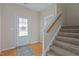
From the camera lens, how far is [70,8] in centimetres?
111

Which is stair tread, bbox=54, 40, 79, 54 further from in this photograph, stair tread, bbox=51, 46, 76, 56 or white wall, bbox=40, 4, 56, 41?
white wall, bbox=40, 4, 56, 41

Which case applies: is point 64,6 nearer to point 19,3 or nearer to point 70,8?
point 70,8

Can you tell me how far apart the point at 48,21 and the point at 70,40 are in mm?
333

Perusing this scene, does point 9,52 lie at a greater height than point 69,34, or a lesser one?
lesser

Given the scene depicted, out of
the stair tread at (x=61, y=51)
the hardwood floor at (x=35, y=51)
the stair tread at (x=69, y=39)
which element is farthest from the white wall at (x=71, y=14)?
the hardwood floor at (x=35, y=51)

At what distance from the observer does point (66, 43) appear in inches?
45.0

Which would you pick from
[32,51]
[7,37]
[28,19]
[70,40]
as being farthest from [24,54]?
[70,40]

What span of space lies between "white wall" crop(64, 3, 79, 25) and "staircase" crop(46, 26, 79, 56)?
58 mm

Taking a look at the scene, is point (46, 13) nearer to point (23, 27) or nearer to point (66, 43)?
point (23, 27)

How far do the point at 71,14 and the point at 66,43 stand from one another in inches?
13.2

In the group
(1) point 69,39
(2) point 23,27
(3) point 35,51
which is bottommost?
(3) point 35,51

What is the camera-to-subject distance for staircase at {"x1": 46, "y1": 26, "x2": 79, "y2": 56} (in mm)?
1110

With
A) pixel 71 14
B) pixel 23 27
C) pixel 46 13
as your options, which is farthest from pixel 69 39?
pixel 23 27

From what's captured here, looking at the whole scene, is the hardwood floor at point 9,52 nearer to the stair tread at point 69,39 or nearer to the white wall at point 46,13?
the white wall at point 46,13
